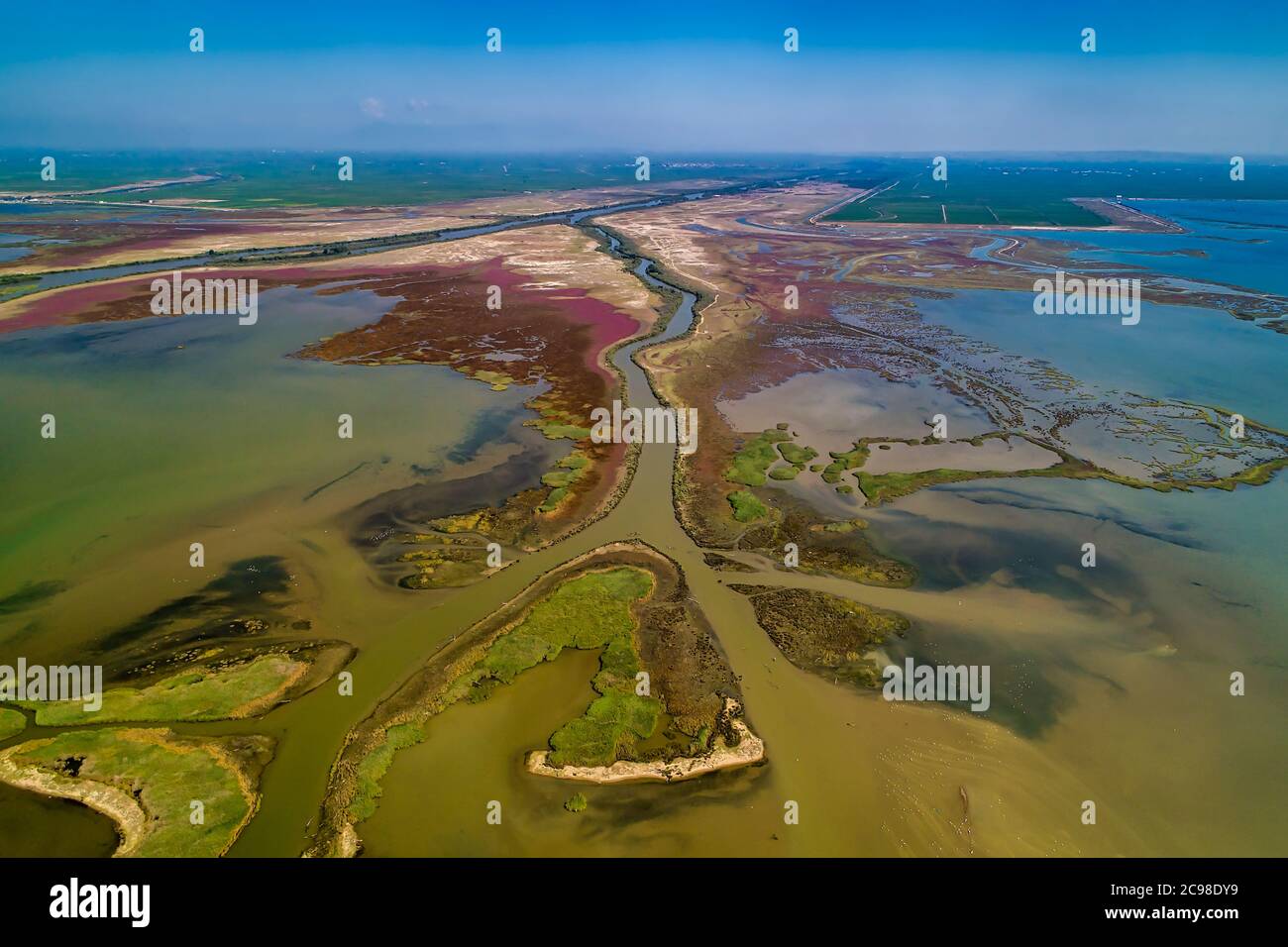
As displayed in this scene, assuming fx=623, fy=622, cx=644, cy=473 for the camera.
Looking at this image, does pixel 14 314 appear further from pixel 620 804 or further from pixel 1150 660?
pixel 1150 660

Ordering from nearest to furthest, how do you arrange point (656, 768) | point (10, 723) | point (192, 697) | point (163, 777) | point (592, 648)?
point (163, 777) → point (656, 768) → point (10, 723) → point (192, 697) → point (592, 648)

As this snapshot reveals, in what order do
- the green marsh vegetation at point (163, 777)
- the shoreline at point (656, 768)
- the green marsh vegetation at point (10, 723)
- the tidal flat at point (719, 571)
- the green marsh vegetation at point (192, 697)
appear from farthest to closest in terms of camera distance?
the green marsh vegetation at point (192, 697) < the green marsh vegetation at point (10, 723) < the shoreline at point (656, 768) < the tidal flat at point (719, 571) < the green marsh vegetation at point (163, 777)

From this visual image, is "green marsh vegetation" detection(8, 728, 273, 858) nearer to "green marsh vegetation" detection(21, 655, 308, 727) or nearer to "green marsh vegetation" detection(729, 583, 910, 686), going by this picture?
"green marsh vegetation" detection(21, 655, 308, 727)

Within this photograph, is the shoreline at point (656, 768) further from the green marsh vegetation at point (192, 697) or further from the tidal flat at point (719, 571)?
the green marsh vegetation at point (192, 697)

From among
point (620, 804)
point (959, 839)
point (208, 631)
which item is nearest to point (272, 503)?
point (208, 631)

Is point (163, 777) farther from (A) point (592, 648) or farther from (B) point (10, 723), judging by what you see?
(A) point (592, 648)

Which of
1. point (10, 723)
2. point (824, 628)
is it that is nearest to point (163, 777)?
point (10, 723)

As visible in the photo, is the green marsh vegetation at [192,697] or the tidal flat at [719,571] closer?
the tidal flat at [719,571]

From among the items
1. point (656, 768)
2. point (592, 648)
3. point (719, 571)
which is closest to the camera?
point (656, 768)

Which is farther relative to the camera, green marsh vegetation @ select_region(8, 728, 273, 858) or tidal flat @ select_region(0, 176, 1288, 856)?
tidal flat @ select_region(0, 176, 1288, 856)

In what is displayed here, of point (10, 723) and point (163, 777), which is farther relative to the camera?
point (10, 723)

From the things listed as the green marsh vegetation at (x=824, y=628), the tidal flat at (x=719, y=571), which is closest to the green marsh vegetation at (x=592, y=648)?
the tidal flat at (x=719, y=571)

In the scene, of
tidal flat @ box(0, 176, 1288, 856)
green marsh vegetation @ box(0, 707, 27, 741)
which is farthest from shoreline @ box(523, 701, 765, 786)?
green marsh vegetation @ box(0, 707, 27, 741)
